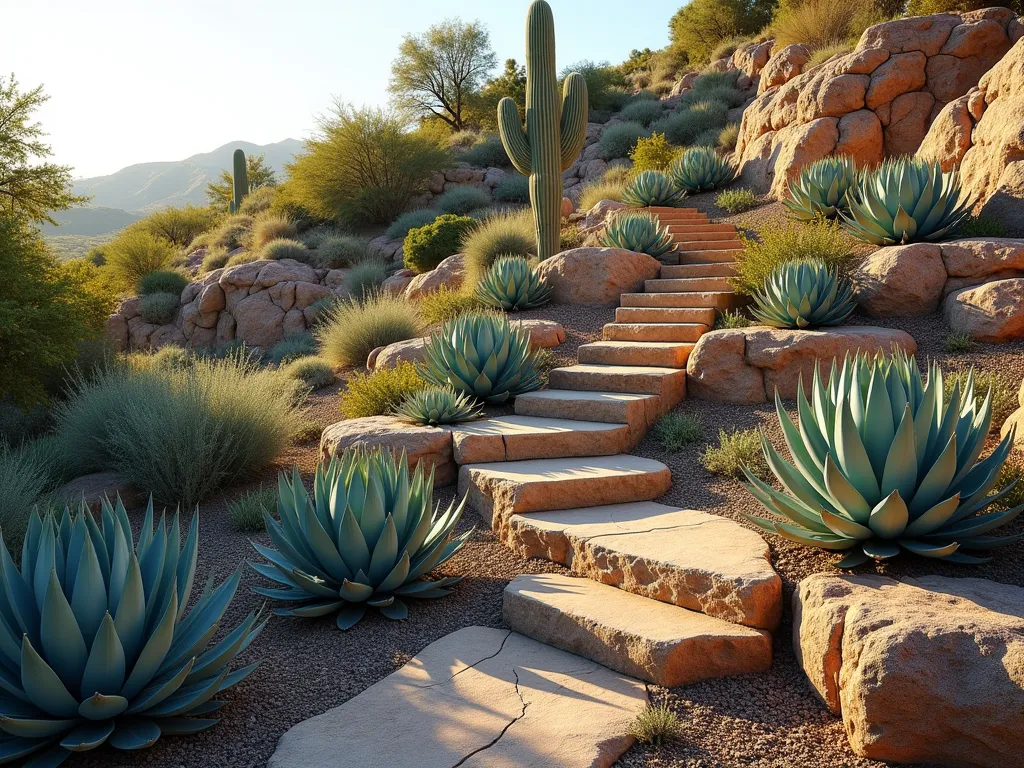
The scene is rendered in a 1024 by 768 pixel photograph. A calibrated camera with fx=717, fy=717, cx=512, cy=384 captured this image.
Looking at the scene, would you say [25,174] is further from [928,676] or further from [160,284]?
[928,676]

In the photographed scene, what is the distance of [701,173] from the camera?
533 inches

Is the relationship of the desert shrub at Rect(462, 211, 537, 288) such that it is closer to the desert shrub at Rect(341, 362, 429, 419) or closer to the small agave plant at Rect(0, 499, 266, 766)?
the desert shrub at Rect(341, 362, 429, 419)

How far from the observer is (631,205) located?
507 inches

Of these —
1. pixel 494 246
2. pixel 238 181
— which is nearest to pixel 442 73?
pixel 238 181

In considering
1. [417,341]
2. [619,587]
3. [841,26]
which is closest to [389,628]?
[619,587]

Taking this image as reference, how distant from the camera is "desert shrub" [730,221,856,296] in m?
7.23

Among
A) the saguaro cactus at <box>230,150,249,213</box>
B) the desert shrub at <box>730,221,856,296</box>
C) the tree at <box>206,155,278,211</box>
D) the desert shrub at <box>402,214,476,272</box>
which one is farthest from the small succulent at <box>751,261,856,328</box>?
the tree at <box>206,155,278,211</box>

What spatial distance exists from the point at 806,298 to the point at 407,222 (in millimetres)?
15574

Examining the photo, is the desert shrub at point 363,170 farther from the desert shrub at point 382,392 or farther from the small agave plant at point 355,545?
the small agave plant at point 355,545

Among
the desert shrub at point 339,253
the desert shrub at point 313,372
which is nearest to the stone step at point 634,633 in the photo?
Answer: the desert shrub at point 313,372

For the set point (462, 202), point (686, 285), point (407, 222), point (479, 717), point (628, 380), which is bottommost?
point (479, 717)

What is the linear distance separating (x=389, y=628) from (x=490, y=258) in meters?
8.60

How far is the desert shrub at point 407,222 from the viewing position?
20250mm

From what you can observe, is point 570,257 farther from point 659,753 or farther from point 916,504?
point 659,753
